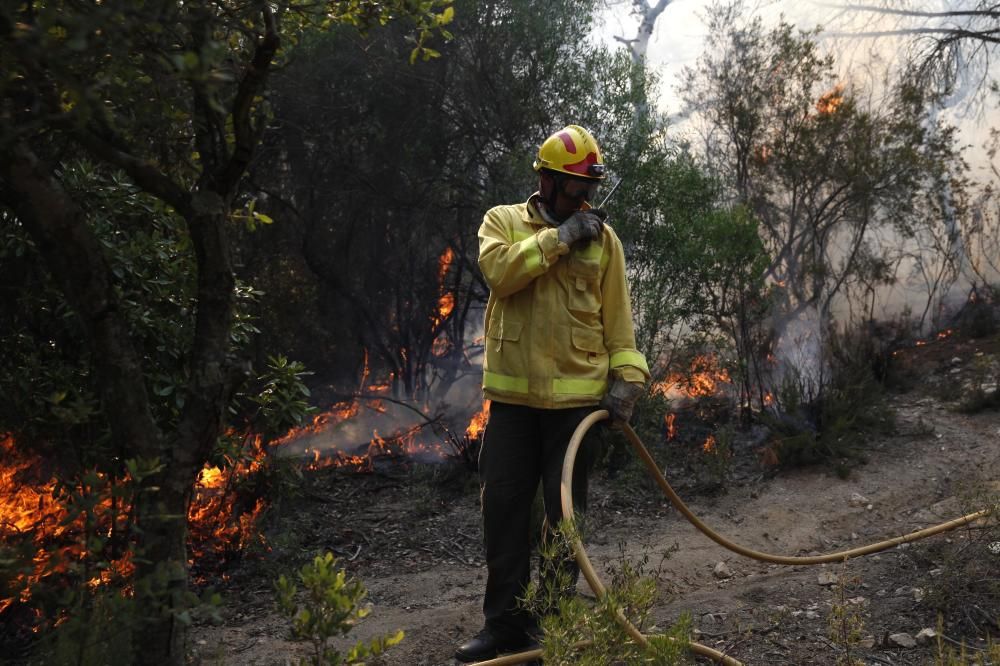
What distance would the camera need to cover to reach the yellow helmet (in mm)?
3455

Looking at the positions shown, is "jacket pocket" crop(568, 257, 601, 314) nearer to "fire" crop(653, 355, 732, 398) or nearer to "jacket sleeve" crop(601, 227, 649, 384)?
"jacket sleeve" crop(601, 227, 649, 384)

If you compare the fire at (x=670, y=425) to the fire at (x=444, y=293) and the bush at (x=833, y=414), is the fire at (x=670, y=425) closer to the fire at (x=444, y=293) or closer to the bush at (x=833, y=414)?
the bush at (x=833, y=414)

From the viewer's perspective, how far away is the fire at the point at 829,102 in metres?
8.23

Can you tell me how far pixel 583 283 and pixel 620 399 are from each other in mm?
514

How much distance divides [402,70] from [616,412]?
16.9ft

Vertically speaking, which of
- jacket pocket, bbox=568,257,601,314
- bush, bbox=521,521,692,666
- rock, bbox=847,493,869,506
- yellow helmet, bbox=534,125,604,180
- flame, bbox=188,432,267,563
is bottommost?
rock, bbox=847,493,869,506

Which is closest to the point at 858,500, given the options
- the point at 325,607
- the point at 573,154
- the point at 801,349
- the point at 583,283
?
the point at 801,349

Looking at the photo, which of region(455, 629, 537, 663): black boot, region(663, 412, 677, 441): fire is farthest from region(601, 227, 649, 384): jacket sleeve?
region(663, 412, 677, 441): fire

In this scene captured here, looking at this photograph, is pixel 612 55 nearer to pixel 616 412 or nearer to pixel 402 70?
pixel 402 70

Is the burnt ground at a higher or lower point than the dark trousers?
lower

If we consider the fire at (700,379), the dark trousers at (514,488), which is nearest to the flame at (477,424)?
the fire at (700,379)

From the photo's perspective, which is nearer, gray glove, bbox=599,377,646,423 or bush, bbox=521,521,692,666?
bush, bbox=521,521,692,666

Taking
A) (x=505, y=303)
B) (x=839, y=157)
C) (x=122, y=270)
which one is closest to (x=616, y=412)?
(x=505, y=303)

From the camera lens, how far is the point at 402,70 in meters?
7.66
